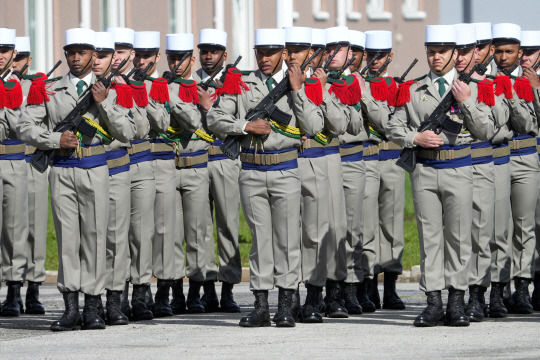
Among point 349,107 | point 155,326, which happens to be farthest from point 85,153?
point 349,107

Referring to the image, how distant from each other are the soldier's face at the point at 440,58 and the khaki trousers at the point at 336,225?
4.52 ft

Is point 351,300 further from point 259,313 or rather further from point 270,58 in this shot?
point 270,58

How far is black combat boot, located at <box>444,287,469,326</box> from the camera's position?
12.6 meters

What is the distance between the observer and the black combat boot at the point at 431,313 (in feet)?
41.4

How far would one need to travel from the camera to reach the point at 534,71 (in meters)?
13.7

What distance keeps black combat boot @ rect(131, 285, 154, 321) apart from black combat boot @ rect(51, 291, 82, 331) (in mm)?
977

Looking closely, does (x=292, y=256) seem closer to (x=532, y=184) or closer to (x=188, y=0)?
(x=532, y=184)

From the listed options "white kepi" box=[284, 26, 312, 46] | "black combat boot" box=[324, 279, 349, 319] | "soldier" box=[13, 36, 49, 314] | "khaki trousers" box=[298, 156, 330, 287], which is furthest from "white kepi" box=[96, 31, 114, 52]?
"black combat boot" box=[324, 279, 349, 319]

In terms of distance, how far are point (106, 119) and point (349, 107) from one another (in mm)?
2265

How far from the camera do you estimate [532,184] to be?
1414cm

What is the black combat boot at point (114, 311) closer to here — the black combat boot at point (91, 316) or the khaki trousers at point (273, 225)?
the black combat boot at point (91, 316)

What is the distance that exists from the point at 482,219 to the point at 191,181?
107 inches

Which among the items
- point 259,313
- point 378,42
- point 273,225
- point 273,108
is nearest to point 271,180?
point 273,225

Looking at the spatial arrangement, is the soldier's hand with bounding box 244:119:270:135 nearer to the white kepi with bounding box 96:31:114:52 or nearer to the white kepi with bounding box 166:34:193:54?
the white kepi with bounding box 96:31:114:52
